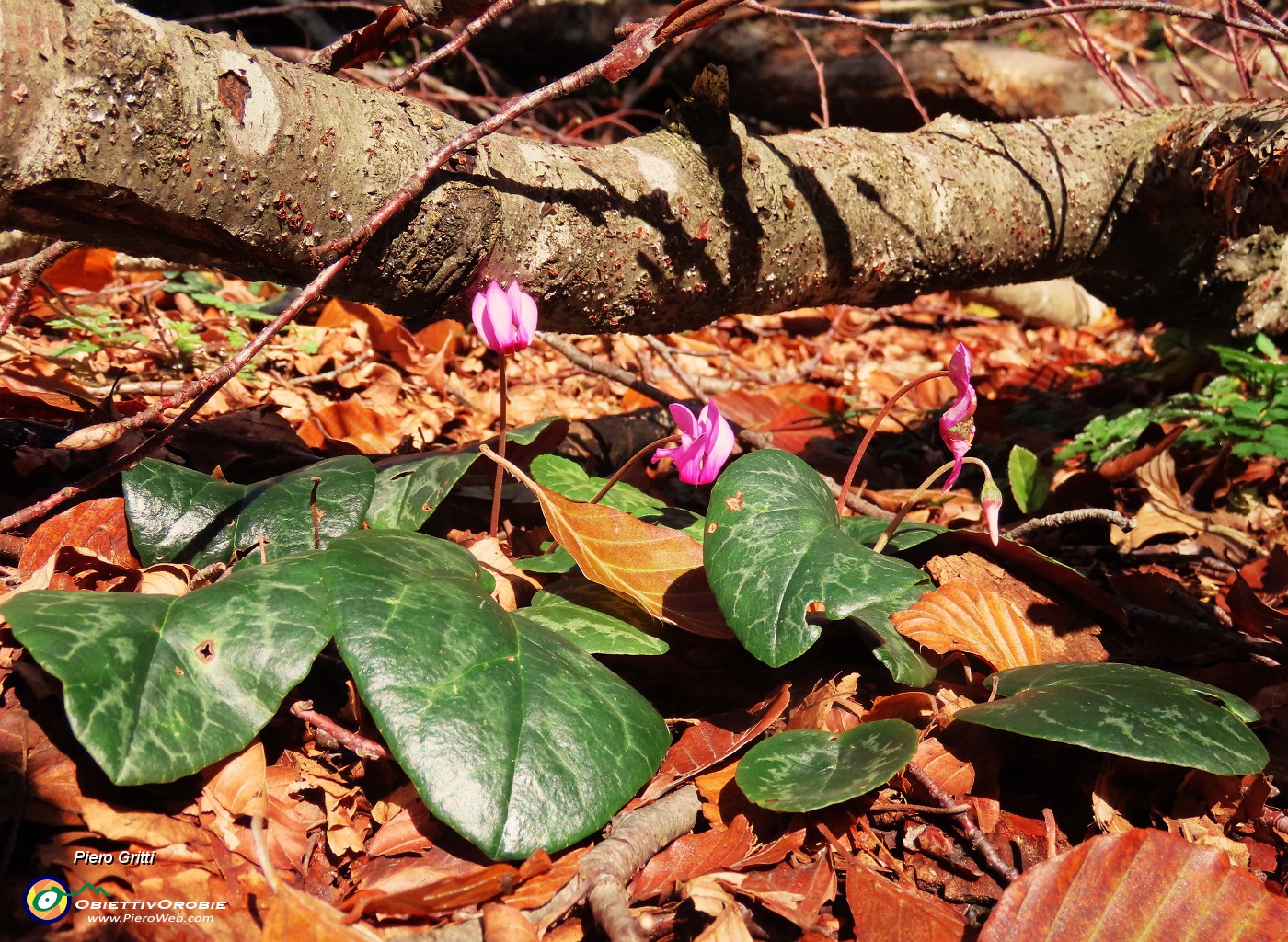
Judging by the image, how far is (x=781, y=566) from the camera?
137cm

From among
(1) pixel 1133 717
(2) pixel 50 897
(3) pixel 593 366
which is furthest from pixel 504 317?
(3) pixel 593 366

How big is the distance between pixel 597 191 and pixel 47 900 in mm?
1471

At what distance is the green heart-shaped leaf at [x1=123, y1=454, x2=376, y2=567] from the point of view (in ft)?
5.03

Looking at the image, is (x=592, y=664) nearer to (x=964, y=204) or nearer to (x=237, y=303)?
(x=964, y=204)

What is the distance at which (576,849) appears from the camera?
122cm

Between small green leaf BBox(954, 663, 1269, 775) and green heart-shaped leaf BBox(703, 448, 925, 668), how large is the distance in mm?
223

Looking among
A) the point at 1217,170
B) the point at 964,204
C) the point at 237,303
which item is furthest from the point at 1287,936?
the point at 237,303

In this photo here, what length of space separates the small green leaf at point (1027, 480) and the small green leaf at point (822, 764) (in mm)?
1075

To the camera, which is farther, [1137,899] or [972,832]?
[972,832]

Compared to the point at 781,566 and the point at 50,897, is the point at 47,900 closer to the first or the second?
the point at 50,897

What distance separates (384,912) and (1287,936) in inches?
40.4

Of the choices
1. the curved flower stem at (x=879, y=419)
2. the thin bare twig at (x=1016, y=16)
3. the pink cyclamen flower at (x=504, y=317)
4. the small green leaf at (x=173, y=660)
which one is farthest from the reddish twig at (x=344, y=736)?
the thin bare twig at (x=1016, y=16)

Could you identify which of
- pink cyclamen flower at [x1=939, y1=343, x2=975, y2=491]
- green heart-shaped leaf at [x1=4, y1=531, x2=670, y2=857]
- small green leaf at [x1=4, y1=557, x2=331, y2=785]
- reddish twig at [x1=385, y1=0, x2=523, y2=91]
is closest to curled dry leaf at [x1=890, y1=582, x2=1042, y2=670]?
pink cyclamen flower at [x1=939, y1=343, x2=975, y2=491]

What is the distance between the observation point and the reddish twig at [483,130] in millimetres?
1627
